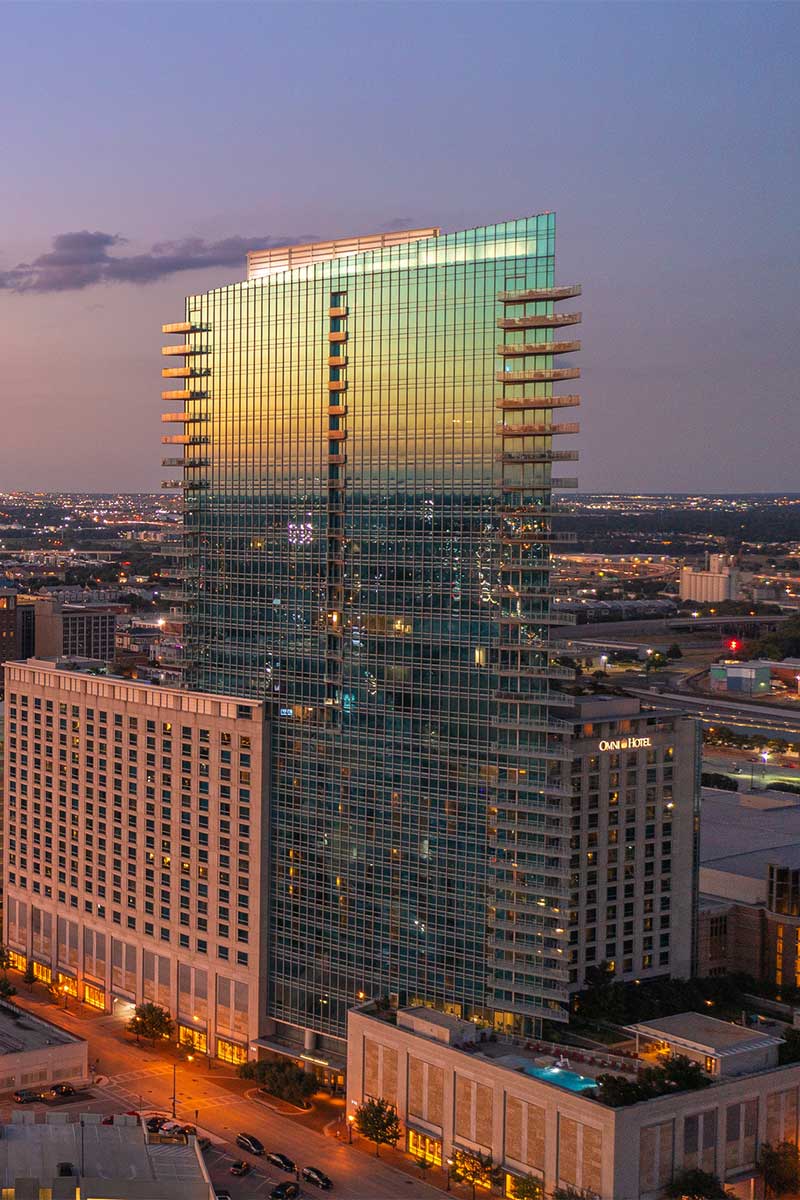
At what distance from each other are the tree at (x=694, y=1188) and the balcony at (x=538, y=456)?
133 feet

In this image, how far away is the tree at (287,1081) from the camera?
97.9 m

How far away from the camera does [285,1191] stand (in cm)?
8362

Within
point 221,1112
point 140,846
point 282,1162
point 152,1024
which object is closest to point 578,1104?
point 282,1162

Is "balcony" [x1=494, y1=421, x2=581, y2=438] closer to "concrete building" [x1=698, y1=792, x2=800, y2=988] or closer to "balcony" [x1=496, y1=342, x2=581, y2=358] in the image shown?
"balcony" [x1=496, y1=342, x2=581, y2=358]

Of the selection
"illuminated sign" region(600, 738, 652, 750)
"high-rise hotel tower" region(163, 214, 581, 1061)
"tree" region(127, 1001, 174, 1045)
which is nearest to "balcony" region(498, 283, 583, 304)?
"high-rise hotel tower" region(163, 214, 581, 1061)

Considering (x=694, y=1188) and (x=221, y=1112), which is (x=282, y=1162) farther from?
(x=694, y=1188)

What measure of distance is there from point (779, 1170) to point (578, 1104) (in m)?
12.3

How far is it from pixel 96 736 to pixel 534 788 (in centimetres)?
4153

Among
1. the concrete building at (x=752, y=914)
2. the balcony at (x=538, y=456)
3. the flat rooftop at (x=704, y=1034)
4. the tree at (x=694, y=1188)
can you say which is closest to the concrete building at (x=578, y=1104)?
the flat rooftop at (x=704, y=1034)

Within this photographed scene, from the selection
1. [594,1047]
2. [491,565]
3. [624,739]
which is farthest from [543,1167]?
[491,565]

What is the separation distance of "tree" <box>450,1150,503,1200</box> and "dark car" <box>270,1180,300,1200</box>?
28.1ft

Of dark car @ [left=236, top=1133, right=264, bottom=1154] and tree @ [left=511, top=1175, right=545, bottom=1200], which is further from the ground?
tree @ [left=511, top=1175, right=545, bottom=1200]

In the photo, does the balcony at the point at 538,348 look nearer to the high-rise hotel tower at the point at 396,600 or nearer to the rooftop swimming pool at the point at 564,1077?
the high-rise hotel tower at the point at 396,600

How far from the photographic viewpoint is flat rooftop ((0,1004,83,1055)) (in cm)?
10106
